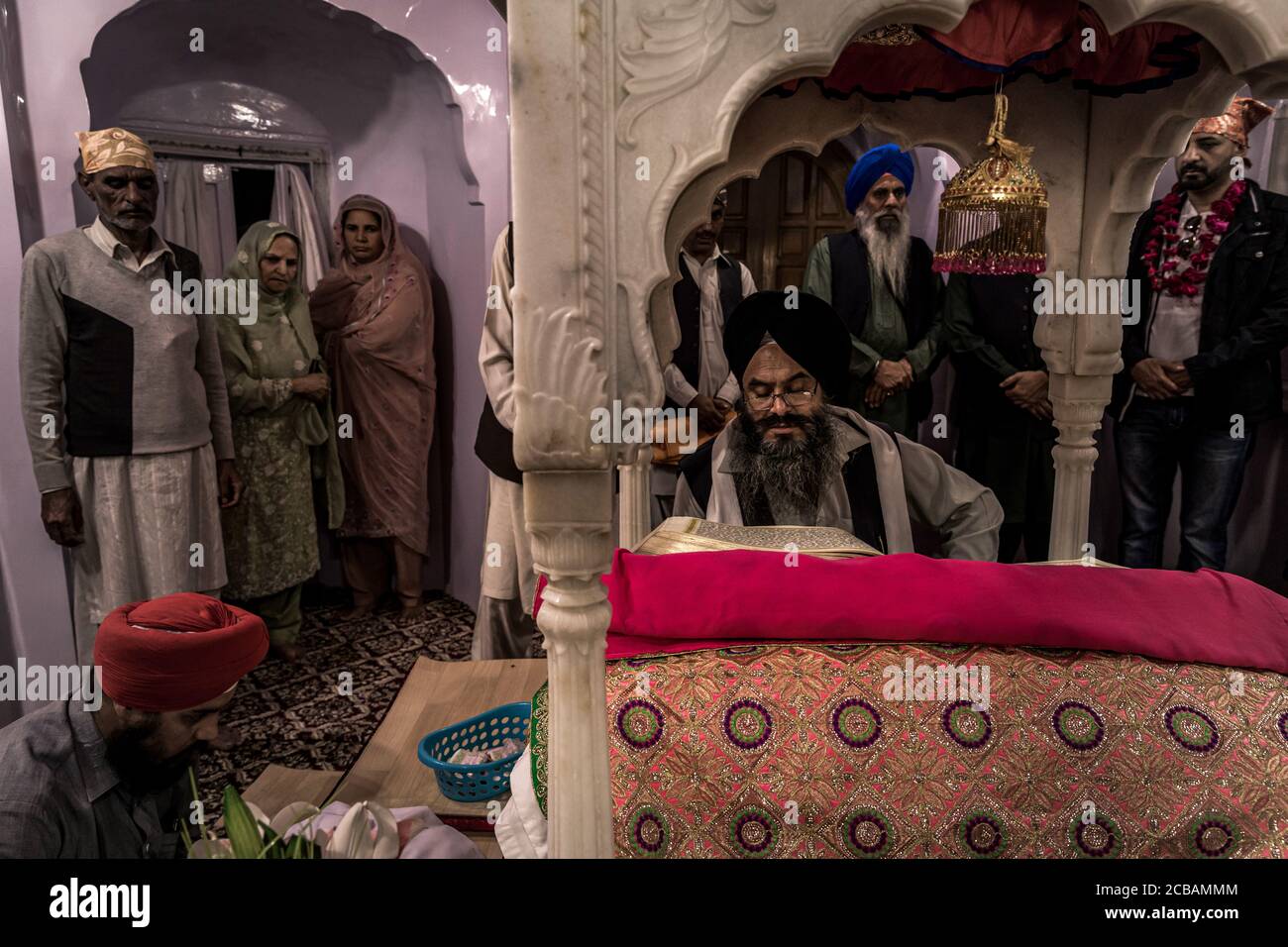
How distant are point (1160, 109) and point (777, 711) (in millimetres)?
1722

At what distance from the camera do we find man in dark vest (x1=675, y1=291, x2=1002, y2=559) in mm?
2518

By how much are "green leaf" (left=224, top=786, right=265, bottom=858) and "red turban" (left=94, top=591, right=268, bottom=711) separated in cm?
28

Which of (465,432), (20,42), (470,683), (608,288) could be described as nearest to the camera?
(608,288)

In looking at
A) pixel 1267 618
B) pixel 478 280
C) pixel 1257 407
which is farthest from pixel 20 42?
pixel 1257 407

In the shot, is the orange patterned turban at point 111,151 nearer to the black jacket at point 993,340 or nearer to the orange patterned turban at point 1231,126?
the black jacket at point 993,340

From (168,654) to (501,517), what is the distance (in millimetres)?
2003

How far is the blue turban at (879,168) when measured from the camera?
403 cm

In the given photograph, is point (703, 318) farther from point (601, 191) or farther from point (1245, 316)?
point (601, 191)

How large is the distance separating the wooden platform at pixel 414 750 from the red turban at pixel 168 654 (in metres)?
0.52

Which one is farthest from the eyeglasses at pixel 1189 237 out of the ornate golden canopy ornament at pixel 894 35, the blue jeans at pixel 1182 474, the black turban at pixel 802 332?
the ornate golden canopy ornament at pixel 894 35

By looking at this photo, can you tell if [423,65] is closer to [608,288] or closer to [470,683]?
[470,683]

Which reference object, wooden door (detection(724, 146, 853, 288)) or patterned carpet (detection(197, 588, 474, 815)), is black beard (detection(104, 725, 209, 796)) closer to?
patterned carpet (detection(197, 588, 474, 815))

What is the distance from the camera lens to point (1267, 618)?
1614 millimetres

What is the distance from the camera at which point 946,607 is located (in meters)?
1.59
